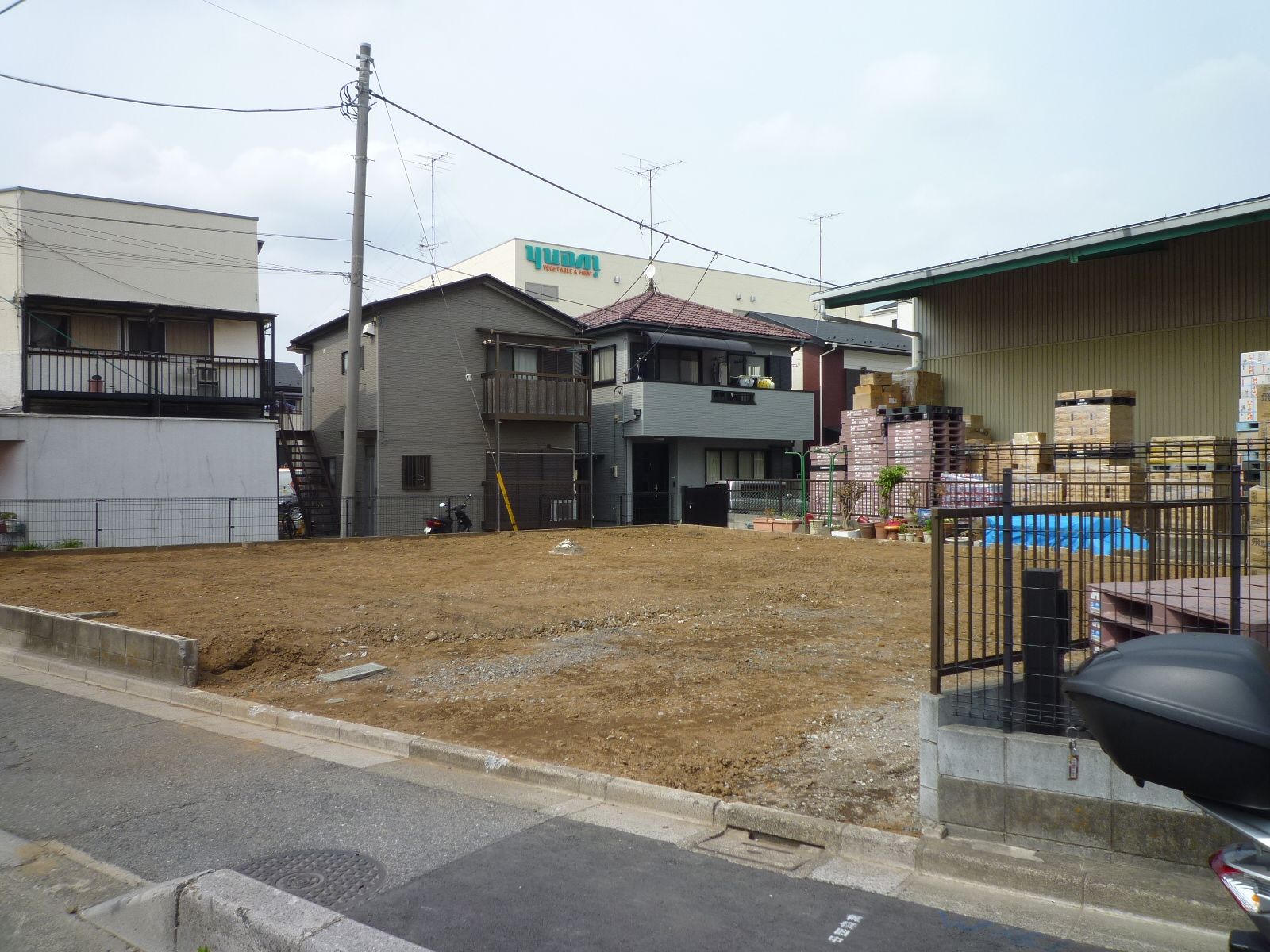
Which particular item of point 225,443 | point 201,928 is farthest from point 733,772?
point 225,443

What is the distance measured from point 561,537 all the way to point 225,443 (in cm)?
817

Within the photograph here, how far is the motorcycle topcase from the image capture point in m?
2.09

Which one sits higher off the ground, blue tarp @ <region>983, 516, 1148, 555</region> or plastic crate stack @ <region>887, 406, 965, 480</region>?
plastic crate stack @ <region>887, 406, 965, 480</region>

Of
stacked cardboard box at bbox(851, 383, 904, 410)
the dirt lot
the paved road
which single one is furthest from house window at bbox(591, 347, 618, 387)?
the paved road

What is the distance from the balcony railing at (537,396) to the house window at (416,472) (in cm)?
233

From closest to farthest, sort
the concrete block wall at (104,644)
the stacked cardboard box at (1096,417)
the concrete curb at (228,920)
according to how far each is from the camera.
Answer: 1. the concrete curb at (228,920)
2. the concrete block wall at (104,644)
3. the stacked cardboard box at (1096,417)

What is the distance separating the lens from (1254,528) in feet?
37.6

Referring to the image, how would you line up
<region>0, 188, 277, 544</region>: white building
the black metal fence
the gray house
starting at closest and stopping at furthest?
the black metal fence < <region>0, 188, 277, 544</region>: white building < the gray house

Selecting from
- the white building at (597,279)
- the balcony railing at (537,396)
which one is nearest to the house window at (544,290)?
the white building at (597,279)

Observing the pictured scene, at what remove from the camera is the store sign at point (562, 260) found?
42.8 meters

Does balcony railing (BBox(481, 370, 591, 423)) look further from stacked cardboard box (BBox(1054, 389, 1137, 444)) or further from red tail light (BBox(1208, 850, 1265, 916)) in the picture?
red tail light (BBox(1208, 850, 1265, 916))

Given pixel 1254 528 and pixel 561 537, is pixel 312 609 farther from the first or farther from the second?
pixel 1254 528

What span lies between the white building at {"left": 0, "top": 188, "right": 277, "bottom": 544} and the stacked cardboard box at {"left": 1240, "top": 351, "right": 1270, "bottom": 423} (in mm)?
19343

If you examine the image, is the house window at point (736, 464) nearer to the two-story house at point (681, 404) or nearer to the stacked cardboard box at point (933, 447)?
the two-story house at point (681, 404)
